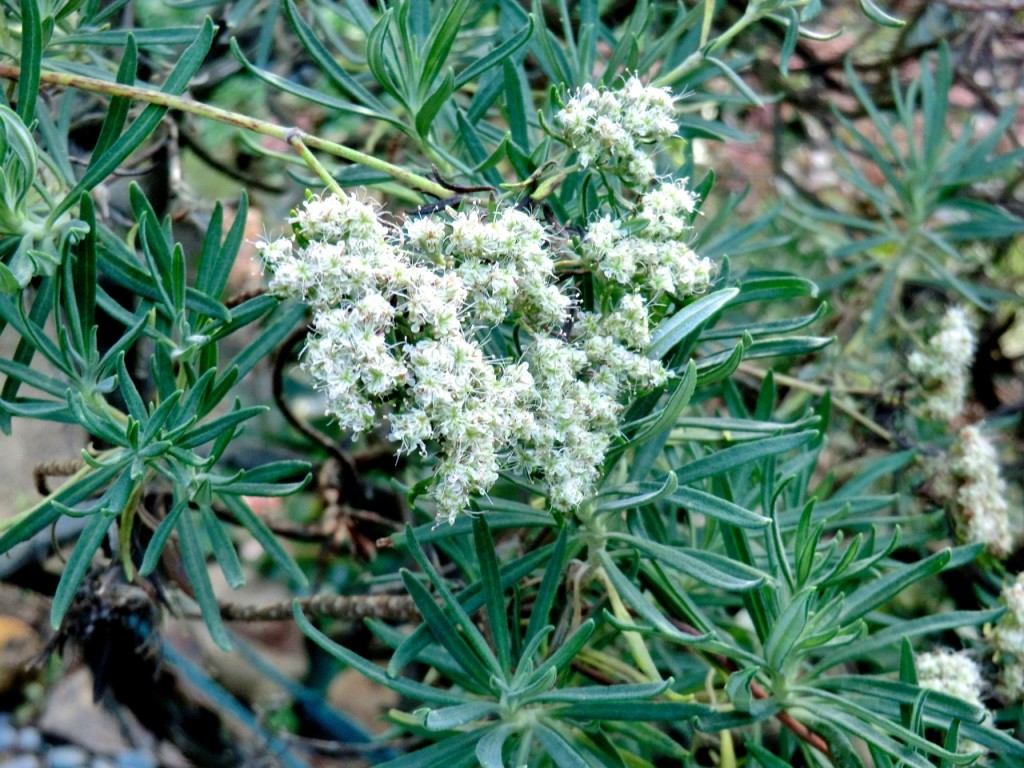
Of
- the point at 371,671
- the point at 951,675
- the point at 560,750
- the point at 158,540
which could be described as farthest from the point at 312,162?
the point at 951,675

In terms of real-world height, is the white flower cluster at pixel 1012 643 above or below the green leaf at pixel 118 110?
below

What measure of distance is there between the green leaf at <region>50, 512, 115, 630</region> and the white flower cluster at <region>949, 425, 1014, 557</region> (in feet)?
3.58

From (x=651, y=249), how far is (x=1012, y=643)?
0.72m

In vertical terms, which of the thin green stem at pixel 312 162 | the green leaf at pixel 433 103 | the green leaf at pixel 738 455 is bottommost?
the green leaf at pixel 738 455

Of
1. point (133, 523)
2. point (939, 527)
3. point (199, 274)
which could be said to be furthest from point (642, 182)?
point (939, 527)

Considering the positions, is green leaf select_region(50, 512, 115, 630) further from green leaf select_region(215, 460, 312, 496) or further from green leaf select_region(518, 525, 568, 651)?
green leaf select_region(518, 525, 568, 651)

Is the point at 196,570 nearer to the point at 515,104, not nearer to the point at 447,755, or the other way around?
the point at 447,755

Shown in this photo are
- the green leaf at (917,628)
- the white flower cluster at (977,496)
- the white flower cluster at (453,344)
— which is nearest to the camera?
the white flower cluster at (453,344)

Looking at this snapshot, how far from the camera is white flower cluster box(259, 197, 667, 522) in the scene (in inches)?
28.6

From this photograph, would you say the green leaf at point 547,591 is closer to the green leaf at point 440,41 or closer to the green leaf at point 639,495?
the green leaf at point 639,495

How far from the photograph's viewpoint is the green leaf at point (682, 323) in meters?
0.84

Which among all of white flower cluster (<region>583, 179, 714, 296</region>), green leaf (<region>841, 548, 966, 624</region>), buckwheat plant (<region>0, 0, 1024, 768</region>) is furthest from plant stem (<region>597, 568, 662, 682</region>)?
white flower cluster (<region>583, 179, 714, 296</region>)

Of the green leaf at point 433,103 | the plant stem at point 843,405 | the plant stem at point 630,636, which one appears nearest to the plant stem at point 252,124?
the green leaf at point 433,103

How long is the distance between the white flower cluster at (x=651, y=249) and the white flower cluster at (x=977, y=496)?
26.7 inches
